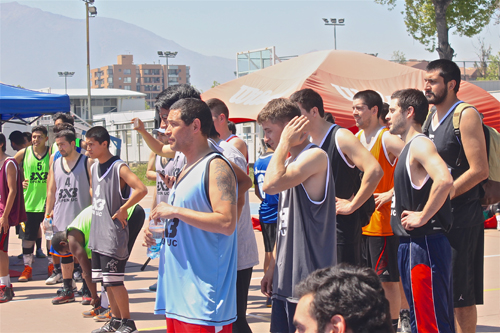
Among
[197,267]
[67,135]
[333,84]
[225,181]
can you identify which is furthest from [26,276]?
[333,84]

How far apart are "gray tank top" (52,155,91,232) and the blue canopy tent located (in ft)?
11.0

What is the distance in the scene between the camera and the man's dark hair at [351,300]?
1581 mm

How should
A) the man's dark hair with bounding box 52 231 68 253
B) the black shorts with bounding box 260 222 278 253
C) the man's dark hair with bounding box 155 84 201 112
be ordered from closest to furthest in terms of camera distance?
1. the man's dark hair with bounding box 155 84 201 112
2. the black shorts with bounding box 260 222 278 253
3. the man's dark hair with bounding box 52 231 68 253

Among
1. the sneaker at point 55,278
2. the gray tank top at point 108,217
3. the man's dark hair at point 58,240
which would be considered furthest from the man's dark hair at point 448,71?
the sneaker at point 55,278

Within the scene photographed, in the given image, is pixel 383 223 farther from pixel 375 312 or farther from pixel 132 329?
pixel 375 312

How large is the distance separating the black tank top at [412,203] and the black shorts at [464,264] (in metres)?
0.35

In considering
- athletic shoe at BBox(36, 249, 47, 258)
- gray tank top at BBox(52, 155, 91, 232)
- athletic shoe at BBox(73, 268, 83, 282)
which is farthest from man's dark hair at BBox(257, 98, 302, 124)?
athletic shoe at BBox(36, 249, 47, 258)

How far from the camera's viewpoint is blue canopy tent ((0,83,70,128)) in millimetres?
9805

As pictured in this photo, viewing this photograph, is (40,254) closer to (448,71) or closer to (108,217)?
(108,217)

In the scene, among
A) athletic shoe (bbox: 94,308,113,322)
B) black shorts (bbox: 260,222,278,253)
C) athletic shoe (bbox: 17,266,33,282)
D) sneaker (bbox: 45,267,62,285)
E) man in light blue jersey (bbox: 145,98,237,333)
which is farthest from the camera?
athletic shoe (bbox: 17,266,33,282)

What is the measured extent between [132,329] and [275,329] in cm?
241

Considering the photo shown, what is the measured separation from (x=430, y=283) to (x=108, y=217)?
3.25 metres

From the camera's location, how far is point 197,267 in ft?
10.3

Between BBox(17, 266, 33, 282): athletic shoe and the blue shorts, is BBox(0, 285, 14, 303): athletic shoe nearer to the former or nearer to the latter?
BBox(17, 266, 33, 282): athletic shoe
